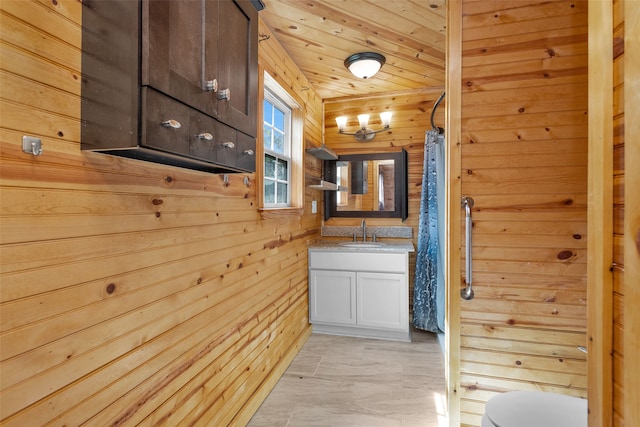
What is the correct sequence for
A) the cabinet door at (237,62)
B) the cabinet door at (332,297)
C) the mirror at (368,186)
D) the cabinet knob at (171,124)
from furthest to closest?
1. the mirror at (368,186)
2. the cabinet door at (332,297)
3. the cabinet door at (237,62)
4. the cabinet knob at (171,124)

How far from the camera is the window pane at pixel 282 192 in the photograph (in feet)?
8.97

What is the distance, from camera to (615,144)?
2.03ft

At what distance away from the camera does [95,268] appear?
3.21 feet

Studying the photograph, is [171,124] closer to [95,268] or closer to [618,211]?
[95,268]

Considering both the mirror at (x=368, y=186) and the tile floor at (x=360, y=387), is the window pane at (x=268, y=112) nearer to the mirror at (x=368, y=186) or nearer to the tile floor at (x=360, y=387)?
the mirror at (x=368, y=186)

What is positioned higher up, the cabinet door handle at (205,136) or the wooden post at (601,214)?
the cabinet door handle at (205,136)

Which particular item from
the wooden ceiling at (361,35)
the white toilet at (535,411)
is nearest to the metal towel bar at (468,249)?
the white toilet at (535,411)

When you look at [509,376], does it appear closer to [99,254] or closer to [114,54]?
[99,254]

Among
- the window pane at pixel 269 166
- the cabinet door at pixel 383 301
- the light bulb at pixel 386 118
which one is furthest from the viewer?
the light bulb at pixel 386 118

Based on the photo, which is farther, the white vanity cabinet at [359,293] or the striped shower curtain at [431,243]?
the striped shower curtain at [431,243]

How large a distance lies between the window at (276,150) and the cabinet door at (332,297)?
852 mm

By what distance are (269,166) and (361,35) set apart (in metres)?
1.16

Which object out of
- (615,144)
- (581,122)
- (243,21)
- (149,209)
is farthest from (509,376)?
(243,21)

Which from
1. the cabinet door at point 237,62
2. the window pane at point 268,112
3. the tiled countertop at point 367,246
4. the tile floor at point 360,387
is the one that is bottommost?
the tile floor at point 360,387
